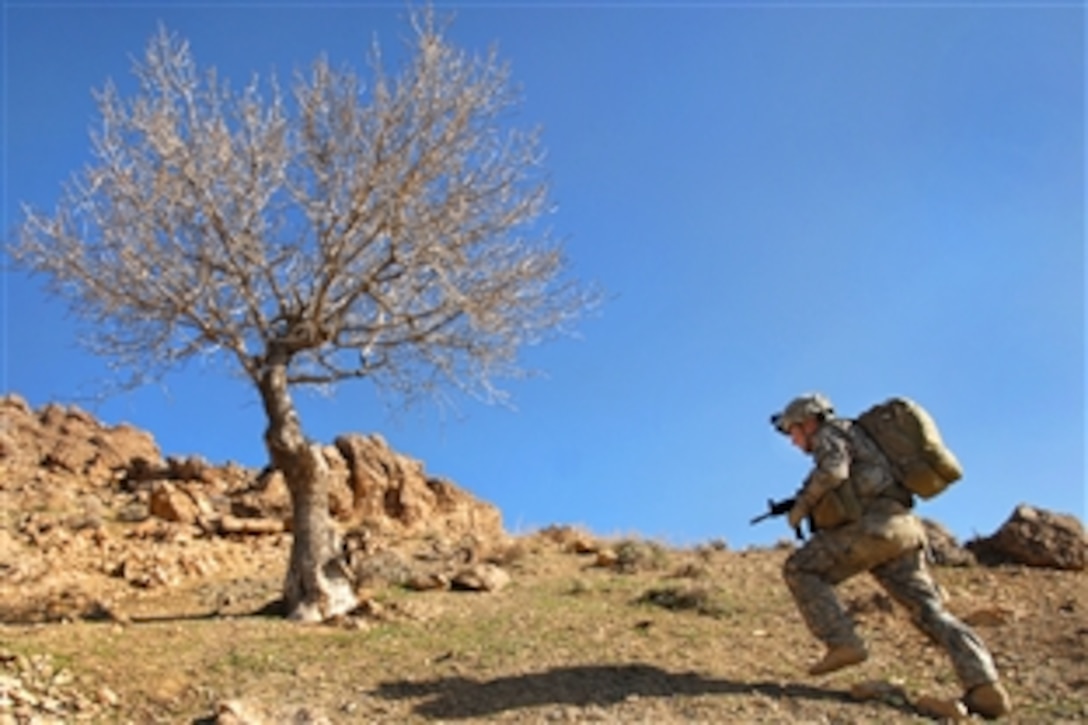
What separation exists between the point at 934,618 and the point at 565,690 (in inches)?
109

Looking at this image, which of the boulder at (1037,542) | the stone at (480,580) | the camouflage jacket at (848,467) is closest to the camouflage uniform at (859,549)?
the camouflage jacket at (848,467)

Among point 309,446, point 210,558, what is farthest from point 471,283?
point 210,558

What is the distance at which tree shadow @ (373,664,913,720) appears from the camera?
24.6 feet

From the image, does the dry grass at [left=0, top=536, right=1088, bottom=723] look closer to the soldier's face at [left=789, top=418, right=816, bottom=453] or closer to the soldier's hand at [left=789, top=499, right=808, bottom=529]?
the soldier's hand at [left=789, top=499, right=808, bottom=529]

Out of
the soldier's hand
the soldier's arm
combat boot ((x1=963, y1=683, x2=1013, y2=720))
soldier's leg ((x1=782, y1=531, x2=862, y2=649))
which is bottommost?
combat boot ((x1=963, y1=683, x2=1013, y2=720))

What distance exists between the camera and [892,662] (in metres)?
8.73

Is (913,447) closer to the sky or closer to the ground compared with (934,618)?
closer to the sky

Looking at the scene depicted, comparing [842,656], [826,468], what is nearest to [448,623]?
[842,656]

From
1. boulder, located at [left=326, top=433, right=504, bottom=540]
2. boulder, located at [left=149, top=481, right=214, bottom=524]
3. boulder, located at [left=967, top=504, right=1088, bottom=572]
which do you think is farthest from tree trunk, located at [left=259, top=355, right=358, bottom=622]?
boulder, located at [left=967, top=504, right=1088, bottom=572]

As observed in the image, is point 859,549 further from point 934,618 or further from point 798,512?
point 934,618

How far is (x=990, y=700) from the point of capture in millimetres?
7184

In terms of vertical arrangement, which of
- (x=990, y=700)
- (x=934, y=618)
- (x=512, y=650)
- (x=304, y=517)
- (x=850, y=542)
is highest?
(x=304, y=517)

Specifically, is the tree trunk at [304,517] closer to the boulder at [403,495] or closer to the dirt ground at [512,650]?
the dirt ground at [512,650]

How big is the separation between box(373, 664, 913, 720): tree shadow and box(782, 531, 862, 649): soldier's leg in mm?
528
